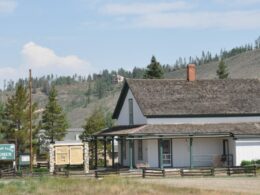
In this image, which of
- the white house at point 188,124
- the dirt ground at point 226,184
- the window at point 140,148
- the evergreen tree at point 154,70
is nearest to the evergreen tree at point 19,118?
the white house at point 188,124

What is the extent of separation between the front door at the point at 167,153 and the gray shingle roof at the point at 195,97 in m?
2.17

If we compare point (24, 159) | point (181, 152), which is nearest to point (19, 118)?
point (24, 159)

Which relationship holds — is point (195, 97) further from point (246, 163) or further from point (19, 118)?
point (19, 118)

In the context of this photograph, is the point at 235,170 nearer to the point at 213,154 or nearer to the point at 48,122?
the point at 213,154

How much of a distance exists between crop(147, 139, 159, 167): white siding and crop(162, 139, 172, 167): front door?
0.67 meters

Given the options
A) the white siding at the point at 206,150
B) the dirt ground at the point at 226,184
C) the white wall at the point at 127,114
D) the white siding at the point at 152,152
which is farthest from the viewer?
the white wall at the point at 127,114

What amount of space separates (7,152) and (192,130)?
45.1 ft

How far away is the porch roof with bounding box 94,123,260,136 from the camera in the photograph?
48.6m

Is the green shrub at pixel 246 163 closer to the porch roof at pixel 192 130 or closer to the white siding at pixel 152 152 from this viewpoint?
the porch roof at pixel 192 130

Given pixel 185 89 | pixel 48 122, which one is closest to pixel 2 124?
pixel 48 122

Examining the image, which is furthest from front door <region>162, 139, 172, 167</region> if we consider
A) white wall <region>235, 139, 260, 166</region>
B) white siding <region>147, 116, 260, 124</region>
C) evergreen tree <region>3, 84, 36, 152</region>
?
evergreen tree <region>3, 84, 36, 152</region>

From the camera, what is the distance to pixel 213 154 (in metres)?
51.1

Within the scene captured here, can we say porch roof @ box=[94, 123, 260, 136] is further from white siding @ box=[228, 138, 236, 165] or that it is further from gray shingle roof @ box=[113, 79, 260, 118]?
gray shingle roof @ box=[113, 79, 260, 118]

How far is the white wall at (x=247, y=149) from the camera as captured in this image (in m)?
49.1
